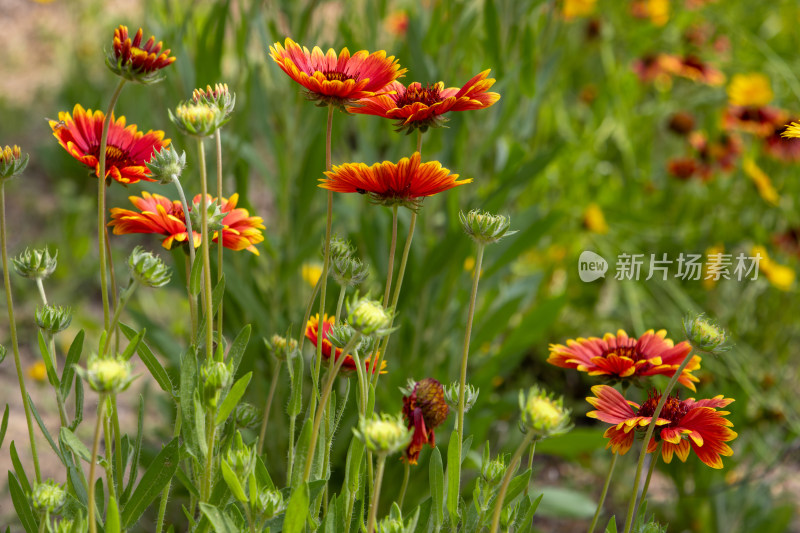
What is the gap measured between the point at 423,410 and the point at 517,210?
1333mm

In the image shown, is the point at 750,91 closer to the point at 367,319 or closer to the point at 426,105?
the point at 426,105

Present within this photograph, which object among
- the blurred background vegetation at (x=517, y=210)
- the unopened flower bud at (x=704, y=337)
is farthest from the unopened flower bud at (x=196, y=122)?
the blurred background vegetation at (x=517, y=210)

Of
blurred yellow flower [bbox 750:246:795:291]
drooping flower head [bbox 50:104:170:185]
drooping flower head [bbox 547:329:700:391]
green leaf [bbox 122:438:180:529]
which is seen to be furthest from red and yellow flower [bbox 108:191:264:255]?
blurred yellow flower [bbox 750:246:795:291]

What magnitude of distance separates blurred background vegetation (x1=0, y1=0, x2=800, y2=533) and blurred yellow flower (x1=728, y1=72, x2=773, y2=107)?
0.03 meters

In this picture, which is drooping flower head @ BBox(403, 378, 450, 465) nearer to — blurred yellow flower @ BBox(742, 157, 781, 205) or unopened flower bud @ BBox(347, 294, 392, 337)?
unopened flower bud @ BBox(347, 294, 392, 337)

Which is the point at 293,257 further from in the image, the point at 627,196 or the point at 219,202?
the point at 627,196

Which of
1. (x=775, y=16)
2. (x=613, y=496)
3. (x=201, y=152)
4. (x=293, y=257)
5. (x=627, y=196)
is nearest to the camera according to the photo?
(x=201, y=152)

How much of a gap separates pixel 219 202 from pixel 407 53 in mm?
795

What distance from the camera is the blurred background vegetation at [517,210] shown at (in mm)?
1144

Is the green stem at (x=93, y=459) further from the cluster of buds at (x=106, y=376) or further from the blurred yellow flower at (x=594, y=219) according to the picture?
the blurred yellow flower at (x=594, y=219)

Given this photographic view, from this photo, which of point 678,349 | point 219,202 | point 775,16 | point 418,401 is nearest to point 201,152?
point 219,202

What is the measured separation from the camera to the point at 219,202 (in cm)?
51
